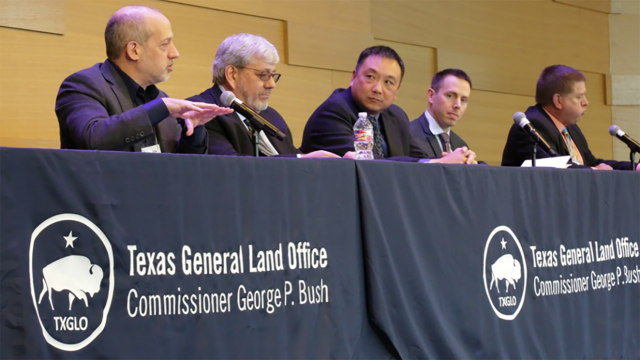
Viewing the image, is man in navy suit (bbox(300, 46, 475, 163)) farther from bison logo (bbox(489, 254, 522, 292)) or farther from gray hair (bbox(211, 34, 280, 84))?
bison logo (bbox(489, 254, 522, 292))

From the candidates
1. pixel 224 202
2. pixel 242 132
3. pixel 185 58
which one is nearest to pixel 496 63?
pixel 185 58

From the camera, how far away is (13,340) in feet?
5.04

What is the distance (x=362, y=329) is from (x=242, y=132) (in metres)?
1.12

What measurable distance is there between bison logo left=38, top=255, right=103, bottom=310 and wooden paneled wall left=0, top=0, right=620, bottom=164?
2107mm

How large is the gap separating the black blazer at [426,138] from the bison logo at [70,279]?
8.06ft

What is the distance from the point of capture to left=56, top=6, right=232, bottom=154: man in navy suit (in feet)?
7.49

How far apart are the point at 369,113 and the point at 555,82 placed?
5.17ft

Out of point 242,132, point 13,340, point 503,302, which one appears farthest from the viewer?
point 242,132

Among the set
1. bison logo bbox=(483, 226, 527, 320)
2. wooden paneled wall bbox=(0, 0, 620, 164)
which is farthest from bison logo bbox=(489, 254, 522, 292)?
wooden paneled wall bbox=(0, 0, 620, 164)

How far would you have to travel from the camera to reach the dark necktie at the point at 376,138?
11.3 feet

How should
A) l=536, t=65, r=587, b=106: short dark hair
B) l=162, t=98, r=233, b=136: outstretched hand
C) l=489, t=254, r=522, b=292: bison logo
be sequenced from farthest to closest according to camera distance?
l=536, t=65, r=587, b=106: short dark hair < l=489, t=254, r=522, b=292: bison logo < l=162, t=98, r=233, b=136: outstretched hand

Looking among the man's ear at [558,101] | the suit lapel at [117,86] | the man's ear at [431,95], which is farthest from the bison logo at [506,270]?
the man's ear at [558,101]

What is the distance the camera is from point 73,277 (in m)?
1.61

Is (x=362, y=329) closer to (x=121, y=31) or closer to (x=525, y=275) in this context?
(x=525, y=275)
